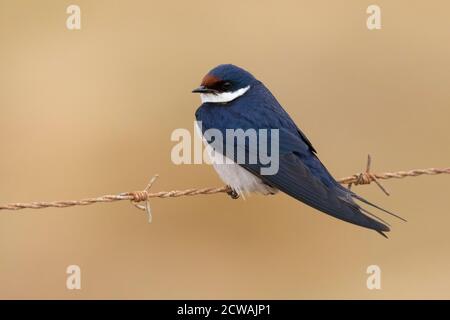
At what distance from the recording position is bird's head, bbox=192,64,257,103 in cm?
374

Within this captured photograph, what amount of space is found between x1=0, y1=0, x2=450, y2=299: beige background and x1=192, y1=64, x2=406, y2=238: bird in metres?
1.44

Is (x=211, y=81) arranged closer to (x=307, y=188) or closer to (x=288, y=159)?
(x=288, y=159)

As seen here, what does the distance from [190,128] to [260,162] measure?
2.41m

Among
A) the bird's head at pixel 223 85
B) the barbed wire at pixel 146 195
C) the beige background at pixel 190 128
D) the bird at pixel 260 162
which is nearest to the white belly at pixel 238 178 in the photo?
the bird at pixel 260 162

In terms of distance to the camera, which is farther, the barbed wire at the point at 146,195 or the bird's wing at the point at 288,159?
the bird's wing at the point at 288,159

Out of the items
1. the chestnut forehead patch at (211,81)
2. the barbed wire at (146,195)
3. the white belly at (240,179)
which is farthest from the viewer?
the chestnut forehead patch at (211,81)

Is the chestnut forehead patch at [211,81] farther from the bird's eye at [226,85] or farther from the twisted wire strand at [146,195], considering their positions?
the twisted wire strand at [146,195]

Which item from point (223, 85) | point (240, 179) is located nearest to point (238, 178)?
point (240, 179)

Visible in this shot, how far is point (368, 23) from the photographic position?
25.1 feet

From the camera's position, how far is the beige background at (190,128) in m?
5.05

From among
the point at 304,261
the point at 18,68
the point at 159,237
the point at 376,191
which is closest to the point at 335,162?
the point at 376,191

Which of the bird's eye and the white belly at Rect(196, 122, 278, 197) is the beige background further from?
the bird's eye

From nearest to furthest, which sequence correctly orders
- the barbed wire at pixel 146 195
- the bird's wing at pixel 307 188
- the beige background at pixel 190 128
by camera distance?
the barbed wire at pixel 146 195
the bird's wing at pixel 307 188
the beige background at pixel 190 128

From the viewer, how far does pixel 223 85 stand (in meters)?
3.75
